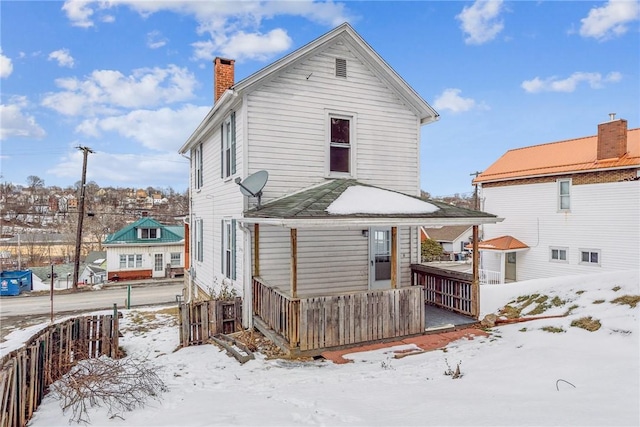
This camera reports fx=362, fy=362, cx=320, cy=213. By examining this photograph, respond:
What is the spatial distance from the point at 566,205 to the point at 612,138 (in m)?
3.65

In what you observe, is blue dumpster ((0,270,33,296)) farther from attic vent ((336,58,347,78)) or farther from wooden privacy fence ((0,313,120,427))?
attic vent ((336,58,347,78))

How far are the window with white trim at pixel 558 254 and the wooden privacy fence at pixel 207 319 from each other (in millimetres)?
17282

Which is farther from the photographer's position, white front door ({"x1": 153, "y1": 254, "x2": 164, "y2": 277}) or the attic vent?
white front door ({"x1": 153, "y1": 254, "x2": 164, "y2": 277})

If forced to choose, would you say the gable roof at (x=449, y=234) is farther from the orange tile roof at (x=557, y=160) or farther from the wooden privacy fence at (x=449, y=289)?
the wooden privacy fence at (x=449, y=289)

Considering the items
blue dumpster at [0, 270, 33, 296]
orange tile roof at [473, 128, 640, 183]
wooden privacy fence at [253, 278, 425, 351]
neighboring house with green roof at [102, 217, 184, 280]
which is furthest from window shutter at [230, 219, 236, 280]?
blue dumpster at [0, 270, 33, 296]

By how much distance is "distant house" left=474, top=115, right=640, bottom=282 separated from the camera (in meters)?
16.3

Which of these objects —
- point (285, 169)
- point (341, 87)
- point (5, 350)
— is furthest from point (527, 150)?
point (5, 350)

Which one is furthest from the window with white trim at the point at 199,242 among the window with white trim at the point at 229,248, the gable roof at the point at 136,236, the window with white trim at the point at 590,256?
the gable roof at the point at 136,236

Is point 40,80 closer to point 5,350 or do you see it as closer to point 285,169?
point 5,350

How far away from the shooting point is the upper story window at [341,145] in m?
10.1

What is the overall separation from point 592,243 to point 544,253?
95.4 inches

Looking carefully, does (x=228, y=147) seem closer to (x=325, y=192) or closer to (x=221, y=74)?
(x=325, y=192)

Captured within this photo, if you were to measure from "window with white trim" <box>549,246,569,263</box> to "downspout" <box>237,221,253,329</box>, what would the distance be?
1706 cm

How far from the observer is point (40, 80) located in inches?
905
